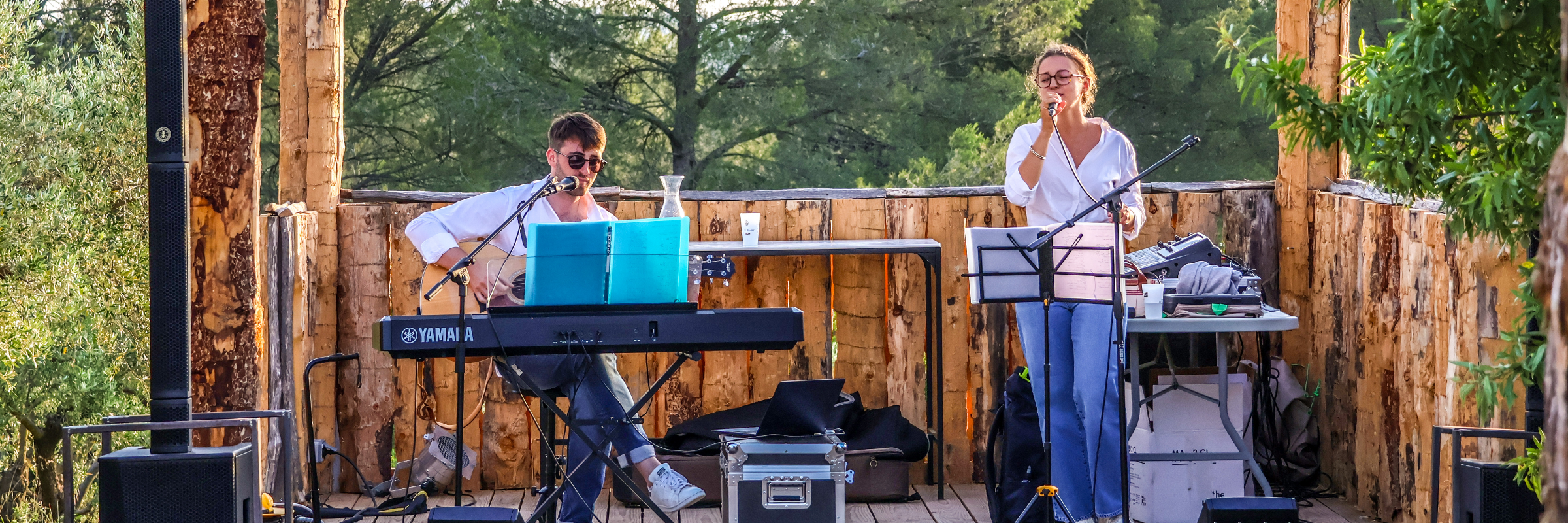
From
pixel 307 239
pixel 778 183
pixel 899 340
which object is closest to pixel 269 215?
pixel 307 239

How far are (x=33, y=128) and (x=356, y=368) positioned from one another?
3.10 m

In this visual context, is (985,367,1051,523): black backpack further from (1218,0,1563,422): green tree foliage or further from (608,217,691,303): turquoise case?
(1218,0,1563,422): green tree foliage

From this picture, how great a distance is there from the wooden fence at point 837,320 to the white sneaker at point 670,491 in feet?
3.79

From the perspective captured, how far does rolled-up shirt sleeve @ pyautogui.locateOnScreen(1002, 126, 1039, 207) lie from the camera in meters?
3.79

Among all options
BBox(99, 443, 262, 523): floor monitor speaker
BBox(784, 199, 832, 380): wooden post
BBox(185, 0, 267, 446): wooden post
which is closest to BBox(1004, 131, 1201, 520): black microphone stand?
BBox(784, 199, 832, 380): wooden post

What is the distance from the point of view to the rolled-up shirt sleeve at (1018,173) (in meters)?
3.79

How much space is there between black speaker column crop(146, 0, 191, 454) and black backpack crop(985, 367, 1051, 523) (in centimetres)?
237

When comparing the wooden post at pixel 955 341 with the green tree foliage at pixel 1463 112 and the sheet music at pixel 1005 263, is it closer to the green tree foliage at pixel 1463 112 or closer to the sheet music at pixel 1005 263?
the sheet music at pixel 1005 263

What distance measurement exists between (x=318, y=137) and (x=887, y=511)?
2443mm

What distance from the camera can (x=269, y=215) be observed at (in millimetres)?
3863

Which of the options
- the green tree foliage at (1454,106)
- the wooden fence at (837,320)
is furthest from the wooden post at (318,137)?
the green tree foliage at (1454,106)

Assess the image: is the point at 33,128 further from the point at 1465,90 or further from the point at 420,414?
the point at 1465,90

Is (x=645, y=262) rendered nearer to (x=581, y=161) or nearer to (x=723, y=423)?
(x=581, y=161)

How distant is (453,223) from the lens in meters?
3.60
